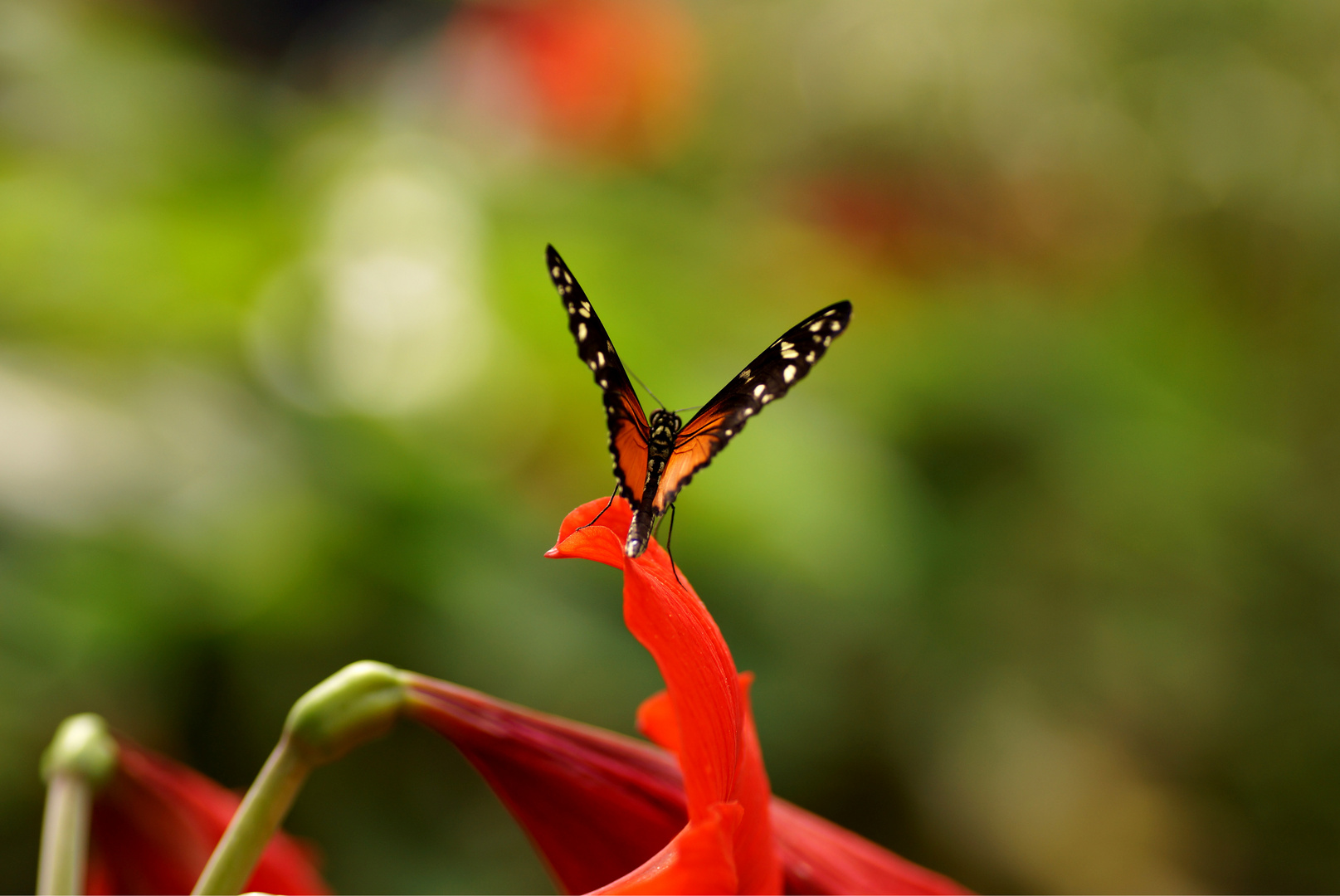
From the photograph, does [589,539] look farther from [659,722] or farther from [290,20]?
[290,20]

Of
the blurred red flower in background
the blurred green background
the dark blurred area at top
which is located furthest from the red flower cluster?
the dark blurred area at top

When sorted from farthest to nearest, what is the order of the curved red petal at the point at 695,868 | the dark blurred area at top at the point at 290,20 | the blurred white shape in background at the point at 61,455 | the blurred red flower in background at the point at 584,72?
the dark blurred area at top at the point at 290,20 → the blurred red flower in background at the point at 584,72 → the blurred white shape in background at the point at 61,455 → the curved red petal at the point at 695,868

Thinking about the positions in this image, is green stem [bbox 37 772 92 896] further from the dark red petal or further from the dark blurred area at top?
the dark blurred area at top

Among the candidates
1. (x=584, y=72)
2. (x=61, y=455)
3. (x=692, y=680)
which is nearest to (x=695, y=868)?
(x=692, y=680)

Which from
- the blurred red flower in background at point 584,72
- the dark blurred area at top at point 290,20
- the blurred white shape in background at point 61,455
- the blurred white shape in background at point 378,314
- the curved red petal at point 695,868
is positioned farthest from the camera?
the dark blurred area at top at point 290,20

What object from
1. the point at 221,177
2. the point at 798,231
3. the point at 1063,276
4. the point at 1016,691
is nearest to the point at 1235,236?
the point at 1063,276

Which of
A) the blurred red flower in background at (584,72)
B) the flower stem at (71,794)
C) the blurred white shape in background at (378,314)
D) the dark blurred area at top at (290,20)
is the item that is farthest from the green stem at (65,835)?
the dark blurred area at top at (290,20)

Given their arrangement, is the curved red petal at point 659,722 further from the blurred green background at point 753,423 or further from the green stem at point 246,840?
the blurred green background at point 753,423

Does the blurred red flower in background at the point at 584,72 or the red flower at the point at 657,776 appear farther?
the blurred red flower in background at the point at 584,72

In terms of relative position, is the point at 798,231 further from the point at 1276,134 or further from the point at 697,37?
the point at 1276,134
